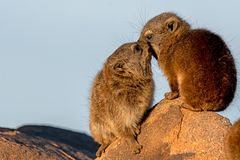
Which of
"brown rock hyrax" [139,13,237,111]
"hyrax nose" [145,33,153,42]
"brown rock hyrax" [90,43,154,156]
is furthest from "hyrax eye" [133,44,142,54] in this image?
"hyrax nose" [145,33,153,42]

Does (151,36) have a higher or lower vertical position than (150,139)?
higher

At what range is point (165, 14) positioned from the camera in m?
15.8

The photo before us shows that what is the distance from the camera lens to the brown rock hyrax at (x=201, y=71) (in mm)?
14438

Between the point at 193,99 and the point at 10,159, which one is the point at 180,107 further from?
the point at 10,159

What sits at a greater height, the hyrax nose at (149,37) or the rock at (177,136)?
the hyrax nose at (149,37)

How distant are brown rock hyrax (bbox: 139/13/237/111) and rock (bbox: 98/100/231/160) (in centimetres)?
23

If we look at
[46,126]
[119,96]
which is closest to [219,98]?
[119,96]

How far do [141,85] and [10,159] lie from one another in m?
3.54

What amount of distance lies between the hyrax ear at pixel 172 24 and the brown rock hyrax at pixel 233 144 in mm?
2306

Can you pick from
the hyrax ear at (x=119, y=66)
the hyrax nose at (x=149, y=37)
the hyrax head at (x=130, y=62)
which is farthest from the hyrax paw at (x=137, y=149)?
the hyrax nose at (x=149, y=37)

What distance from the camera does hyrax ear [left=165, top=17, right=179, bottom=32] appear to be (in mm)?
15492

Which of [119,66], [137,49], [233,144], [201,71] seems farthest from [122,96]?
[233,144]

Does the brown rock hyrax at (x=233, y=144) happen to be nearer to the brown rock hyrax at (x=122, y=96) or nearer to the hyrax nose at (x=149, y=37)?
the brown rock hyrax at (x=122, y=96)

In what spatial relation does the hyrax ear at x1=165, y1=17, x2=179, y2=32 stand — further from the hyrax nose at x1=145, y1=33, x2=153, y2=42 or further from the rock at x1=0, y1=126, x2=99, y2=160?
the rock at x1=0, y1=126, x2=99, y2=160
